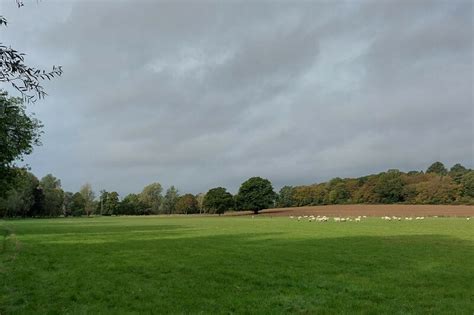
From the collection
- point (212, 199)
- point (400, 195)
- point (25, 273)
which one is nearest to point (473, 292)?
point (25, 273)

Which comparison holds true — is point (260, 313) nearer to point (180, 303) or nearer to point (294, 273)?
point (180, 303)

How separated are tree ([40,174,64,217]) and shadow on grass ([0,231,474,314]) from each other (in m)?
149

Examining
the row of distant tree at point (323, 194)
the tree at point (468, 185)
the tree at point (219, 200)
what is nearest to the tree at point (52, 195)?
the row of distant tree at point (323, 194)

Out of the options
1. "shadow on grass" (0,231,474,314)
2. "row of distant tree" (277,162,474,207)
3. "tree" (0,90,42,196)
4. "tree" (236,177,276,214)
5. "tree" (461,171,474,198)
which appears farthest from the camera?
"tree" (236,177,276,214)

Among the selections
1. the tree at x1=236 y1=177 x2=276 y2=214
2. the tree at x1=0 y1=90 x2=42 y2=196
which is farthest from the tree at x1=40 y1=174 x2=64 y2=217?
the tree at x1=0 y1=90 x2=42 y2=196

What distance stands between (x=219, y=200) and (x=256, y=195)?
1397 centimetres

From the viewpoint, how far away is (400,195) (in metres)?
161

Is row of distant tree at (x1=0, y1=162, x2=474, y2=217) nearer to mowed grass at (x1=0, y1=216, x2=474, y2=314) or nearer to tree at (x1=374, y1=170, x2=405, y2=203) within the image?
tree at (x1=374, y1=170, x2=405, y2=203)

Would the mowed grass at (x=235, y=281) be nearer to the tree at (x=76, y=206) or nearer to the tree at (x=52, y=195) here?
the tree at (x=52, y=195)

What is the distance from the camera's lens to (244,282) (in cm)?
1605

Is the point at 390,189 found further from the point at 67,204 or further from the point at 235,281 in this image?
the point at 235,281

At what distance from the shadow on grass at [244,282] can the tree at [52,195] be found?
14906 cm

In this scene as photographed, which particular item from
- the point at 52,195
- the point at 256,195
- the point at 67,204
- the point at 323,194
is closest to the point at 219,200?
the point at 256,195

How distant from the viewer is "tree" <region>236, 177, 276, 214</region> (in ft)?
492
